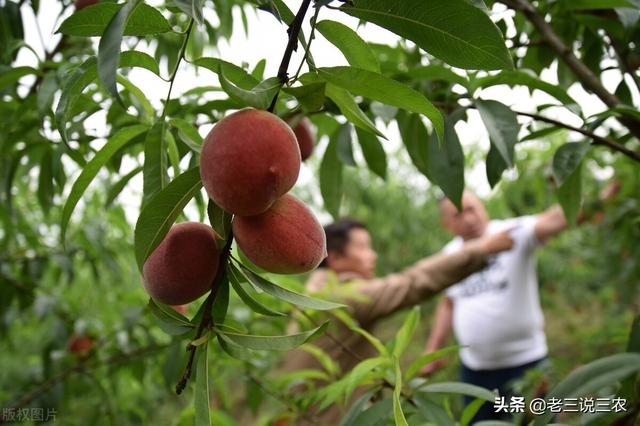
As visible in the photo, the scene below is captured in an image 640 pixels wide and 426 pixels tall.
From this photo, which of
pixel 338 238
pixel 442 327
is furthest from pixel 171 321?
pixel 442 327

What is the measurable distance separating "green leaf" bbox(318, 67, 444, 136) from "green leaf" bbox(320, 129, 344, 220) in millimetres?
391

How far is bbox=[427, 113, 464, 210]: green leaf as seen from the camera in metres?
0.68

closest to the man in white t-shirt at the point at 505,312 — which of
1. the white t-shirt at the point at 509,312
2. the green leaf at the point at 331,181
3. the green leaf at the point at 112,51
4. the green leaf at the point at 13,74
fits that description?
the white t-shirt at the point at 509,312

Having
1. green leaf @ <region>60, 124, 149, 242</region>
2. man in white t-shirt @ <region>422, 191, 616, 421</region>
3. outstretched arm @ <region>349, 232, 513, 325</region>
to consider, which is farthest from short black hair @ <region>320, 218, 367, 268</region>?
green leaf @ <region>60, 124, 149, 242</region>

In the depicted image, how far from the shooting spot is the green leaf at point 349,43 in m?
0.52

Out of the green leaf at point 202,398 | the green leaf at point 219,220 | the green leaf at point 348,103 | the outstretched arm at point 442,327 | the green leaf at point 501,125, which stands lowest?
the outstretched arm at point 442,327

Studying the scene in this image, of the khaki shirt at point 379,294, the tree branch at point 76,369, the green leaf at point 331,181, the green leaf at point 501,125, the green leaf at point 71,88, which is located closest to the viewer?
the green leaf at point 71,88

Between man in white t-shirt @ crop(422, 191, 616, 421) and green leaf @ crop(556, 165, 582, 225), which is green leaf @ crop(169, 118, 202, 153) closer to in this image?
green leaf @ crop(556, 165, 582, 225)

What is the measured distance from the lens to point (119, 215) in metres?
1.33

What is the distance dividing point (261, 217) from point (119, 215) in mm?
958

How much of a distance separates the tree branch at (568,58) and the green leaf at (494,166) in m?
0.17

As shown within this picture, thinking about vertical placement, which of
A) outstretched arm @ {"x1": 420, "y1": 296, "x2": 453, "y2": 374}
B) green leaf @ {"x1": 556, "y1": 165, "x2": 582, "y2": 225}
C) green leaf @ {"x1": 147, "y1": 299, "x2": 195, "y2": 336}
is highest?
green leaf @ {"x1": 147, "y1": 299, "x2": 195, "y2": 336}

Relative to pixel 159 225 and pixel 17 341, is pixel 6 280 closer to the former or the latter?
pixel 159 225

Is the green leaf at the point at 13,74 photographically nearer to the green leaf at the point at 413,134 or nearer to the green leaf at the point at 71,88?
the green leaf at the point at 71,88
